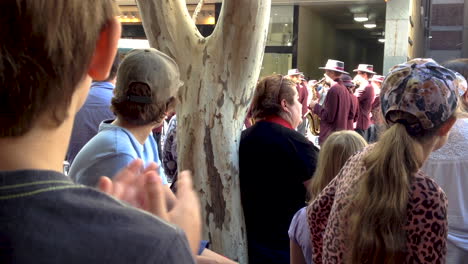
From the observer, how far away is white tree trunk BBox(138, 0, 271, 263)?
382cm

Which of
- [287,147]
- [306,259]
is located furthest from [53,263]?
[287,147]

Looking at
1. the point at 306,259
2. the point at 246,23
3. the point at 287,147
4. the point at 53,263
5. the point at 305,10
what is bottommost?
the point at 306,259

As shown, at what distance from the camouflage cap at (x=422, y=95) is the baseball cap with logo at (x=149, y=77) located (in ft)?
3.47

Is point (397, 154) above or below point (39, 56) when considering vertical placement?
below

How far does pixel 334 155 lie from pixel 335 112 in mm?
6151

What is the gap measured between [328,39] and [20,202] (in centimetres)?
2635

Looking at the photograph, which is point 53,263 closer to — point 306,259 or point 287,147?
point 306,259

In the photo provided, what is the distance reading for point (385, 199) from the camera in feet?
5.55

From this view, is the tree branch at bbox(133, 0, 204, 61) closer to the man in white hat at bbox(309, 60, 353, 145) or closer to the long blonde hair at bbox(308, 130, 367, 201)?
the long blonde hair at bbox(308, 130, 367, 201)

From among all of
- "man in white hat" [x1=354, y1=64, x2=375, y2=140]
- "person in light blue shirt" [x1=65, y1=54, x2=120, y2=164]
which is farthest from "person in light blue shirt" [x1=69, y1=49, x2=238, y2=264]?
"man in white hat" [x1=354, y1=64, x2=375, y2=140]

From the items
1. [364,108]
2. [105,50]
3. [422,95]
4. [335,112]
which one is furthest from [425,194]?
[364,108]

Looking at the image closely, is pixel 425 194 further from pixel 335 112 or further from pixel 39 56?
pixel 335 112

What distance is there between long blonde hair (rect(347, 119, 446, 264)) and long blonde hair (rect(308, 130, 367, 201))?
1.08 metres

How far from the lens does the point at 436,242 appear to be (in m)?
1.68
